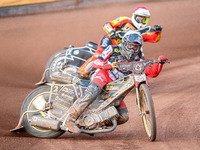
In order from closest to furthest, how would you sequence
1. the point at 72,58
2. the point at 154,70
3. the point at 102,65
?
the point at 154,70, the point at 102,65, the point at 72,58

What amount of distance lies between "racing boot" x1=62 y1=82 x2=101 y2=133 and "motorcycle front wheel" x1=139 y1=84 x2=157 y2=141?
80 cm

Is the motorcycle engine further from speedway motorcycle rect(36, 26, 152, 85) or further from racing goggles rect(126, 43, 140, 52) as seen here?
speedway motorcycle rect(36, 26, 152, 85)

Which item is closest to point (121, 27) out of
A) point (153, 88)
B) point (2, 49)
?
point (153, 88)

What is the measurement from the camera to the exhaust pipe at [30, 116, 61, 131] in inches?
303

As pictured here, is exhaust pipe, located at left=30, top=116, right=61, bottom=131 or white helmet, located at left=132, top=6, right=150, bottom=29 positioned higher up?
white helmet, located at left=132, top=6, right=150, bottom=29

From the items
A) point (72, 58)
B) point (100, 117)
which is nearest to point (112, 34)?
point (72, 58)

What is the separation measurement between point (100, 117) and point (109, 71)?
0.89m

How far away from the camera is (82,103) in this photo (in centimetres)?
763

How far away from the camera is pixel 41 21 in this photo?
66.9ft

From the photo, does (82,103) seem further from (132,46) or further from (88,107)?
(132,46)

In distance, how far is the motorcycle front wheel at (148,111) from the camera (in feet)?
22.8

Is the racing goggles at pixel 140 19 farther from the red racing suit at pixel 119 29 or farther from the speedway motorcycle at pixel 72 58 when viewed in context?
the speedway motorcycle at pixel 72 58

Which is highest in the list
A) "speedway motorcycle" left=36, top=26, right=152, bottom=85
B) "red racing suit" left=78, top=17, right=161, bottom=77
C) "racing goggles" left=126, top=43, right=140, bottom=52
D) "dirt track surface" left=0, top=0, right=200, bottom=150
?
"racing goggles" left=126, top=43, right=140, bottom=52

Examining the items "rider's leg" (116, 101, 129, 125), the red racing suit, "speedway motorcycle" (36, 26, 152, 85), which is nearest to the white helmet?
the red racing suit
